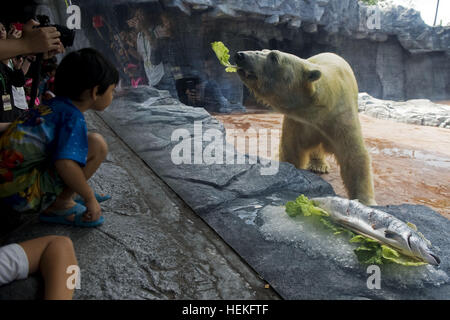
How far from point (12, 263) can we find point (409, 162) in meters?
1.40

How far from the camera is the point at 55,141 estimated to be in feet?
3.89

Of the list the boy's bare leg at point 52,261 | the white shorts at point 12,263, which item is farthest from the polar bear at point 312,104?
the white shorts at point 12,263

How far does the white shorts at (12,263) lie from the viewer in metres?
0.99

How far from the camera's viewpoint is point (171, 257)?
54.1 inches

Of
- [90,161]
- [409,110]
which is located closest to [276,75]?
[409,110]

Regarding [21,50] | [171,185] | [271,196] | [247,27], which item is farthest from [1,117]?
[271,196]

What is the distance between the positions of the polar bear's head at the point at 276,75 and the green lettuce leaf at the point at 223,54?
4 centimetres

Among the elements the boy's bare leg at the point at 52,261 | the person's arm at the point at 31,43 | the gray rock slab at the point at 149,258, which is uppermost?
the person's arm at the point at 31,43

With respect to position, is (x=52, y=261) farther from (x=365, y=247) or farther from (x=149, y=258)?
(x=365, y=247)

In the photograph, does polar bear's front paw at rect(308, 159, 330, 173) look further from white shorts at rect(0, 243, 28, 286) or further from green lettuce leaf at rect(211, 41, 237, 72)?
white shorts at rect(0, 243, 28, 286)

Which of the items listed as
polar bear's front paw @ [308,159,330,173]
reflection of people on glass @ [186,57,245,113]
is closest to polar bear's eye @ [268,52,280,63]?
reflection of people on glass @ [186,57,245,113]

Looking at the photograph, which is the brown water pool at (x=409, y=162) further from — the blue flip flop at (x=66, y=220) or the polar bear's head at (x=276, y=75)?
the blue flip flop at (x=66, y=220)

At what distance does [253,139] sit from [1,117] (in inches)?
62.9

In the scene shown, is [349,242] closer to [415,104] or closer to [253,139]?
[415,104]
